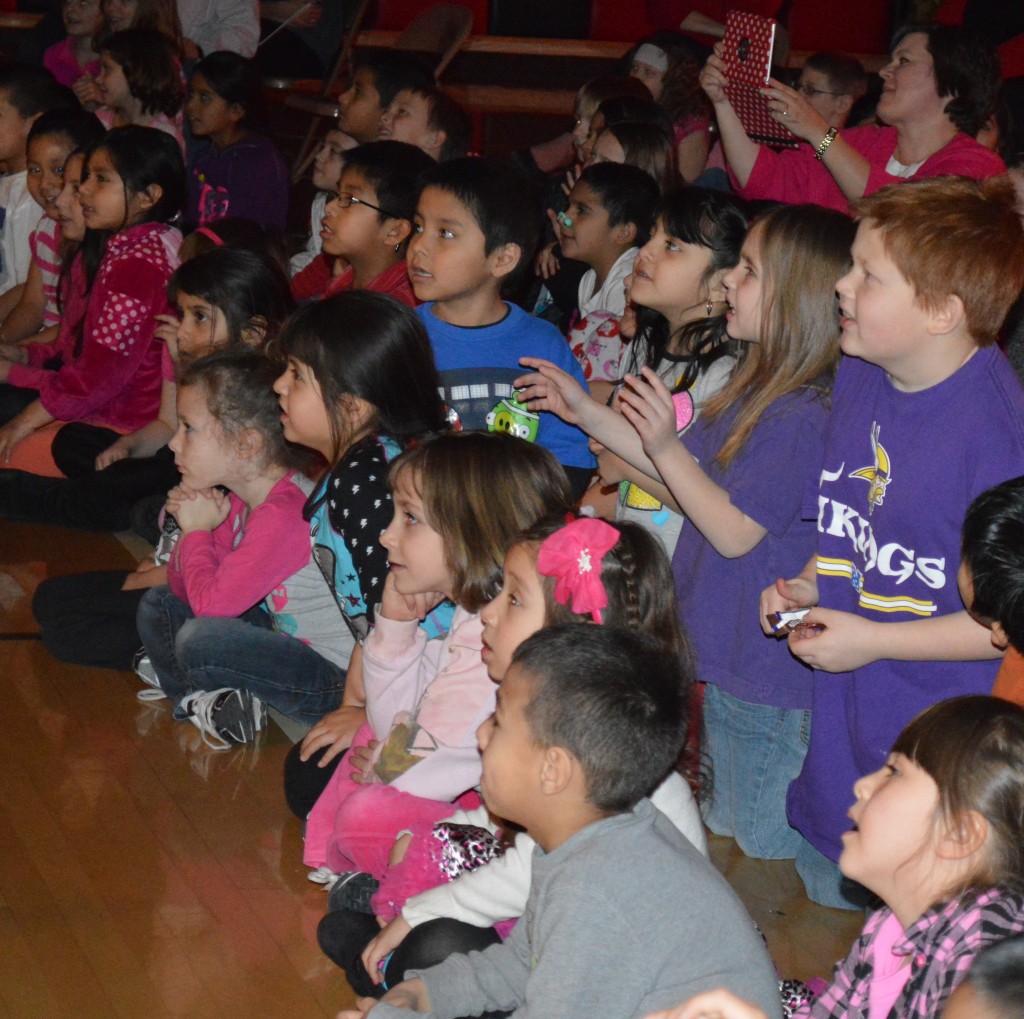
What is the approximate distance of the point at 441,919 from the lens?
1.95 metres

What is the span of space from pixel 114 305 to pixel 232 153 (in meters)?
1.14

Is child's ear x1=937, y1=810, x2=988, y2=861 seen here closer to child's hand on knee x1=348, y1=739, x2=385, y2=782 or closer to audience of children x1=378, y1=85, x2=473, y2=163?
child's hand on knee x1=348, y1=739, x2=385, y2=782

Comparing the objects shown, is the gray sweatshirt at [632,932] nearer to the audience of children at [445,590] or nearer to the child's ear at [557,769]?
the child's ear at [557,769]

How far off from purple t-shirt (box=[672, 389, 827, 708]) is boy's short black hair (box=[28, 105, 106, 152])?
119 inches

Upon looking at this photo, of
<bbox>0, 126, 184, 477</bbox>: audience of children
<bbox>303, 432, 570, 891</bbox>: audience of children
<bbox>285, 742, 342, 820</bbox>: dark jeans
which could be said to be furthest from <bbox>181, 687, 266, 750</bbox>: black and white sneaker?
<bbox>0, 126, 184, 477</bbox>: audience of children

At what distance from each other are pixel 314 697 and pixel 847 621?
49.0 inches

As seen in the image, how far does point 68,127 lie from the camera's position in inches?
185

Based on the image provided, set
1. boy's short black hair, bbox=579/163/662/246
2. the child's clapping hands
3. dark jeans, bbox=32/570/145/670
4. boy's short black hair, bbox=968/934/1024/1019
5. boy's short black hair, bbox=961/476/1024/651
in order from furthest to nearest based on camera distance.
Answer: boy's short black hair, bbox=579/163/662/246 < dark jeans, bbox=32/570/145/670 < the child's clapping hands < boy's short black hair, bbox=961/476/1024/651 < boy's short black hair, bbox=968/934/1024/1019

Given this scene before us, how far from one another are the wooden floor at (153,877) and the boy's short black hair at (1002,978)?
1.13 meters

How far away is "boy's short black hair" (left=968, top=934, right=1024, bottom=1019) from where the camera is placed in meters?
1.14

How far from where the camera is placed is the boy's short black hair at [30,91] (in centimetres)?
514

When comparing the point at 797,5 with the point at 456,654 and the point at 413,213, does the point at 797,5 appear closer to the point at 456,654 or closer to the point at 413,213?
the point at 413,213

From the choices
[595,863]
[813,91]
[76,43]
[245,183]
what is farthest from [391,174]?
[76,43]

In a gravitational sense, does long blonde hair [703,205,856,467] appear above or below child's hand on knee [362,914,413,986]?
above
